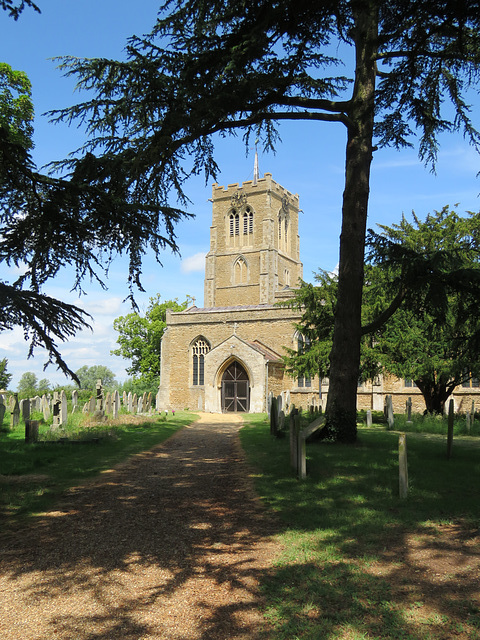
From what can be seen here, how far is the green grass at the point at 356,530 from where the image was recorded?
341 cm

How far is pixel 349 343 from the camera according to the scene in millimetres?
9820

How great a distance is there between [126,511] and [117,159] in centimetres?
554

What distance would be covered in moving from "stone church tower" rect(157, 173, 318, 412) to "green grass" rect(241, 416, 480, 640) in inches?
604

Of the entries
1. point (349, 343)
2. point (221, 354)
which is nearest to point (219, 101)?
point (349, 343)

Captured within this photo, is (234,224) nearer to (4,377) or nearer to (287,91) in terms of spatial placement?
(4,377)

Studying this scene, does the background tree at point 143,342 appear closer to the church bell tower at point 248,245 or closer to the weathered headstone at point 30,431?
the church bell tower at point 248,245

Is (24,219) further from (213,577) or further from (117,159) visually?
(213,577)

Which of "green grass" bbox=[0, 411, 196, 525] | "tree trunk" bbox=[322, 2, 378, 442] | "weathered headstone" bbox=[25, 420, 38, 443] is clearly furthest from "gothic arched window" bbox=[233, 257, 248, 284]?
"tree trunk" bbox=[322, 2, 378, 442]

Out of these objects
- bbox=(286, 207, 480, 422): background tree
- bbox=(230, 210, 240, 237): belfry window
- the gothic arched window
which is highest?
bbox=(230, 210, 240, 237): belfry window

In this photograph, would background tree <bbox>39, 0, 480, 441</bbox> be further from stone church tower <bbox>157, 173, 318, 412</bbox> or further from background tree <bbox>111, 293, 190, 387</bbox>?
background tree <bbox>111, 293, 190, 387</bbox>

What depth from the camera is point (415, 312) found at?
10.2 m

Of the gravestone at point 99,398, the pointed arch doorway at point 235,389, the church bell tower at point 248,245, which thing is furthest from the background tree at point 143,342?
the gravestone at point 99,398

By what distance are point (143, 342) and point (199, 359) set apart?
17.8 metres

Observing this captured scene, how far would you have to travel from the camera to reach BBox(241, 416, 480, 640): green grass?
3.41 m
